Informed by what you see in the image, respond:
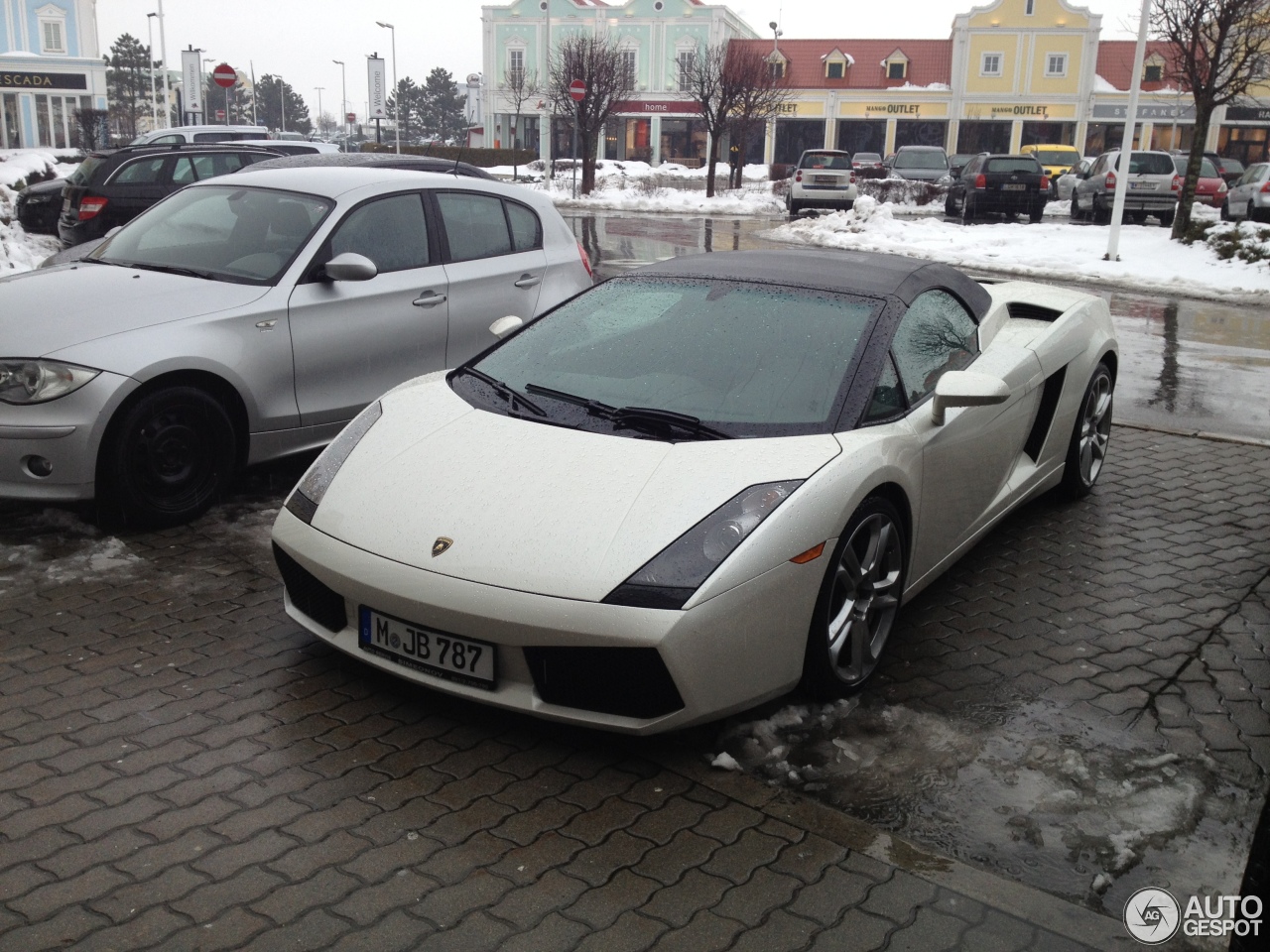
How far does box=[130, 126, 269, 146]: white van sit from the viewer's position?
68.1 feet

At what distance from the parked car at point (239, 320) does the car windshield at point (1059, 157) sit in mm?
37459

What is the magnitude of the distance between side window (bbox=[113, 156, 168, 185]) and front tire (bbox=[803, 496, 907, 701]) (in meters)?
12.7

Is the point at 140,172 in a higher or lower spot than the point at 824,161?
lower

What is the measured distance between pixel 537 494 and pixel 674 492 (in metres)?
0.42

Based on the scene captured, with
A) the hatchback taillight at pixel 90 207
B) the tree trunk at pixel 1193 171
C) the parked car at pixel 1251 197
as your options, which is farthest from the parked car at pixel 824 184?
the hatchback taillight at pixel 90 207

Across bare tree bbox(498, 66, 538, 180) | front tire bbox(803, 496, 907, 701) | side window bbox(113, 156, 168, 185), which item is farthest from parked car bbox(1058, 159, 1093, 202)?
bare tree bbox(498, 66, 538, 180)

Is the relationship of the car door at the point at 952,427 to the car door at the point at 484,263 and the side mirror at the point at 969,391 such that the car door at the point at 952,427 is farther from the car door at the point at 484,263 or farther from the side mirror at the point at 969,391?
the car door at the point at 484,263

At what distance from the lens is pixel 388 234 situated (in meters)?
6.25

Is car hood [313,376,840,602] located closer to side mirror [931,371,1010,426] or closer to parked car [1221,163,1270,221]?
side mirror [931,371,1010,426]

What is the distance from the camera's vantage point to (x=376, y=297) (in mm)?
6012

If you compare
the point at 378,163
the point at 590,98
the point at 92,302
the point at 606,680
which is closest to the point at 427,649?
the point at 606,680

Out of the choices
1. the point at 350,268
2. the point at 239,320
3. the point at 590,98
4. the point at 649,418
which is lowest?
the point at 649,418

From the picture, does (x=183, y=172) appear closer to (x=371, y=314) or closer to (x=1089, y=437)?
(x=371, y=314)

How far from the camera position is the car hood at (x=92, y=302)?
4.98 m
